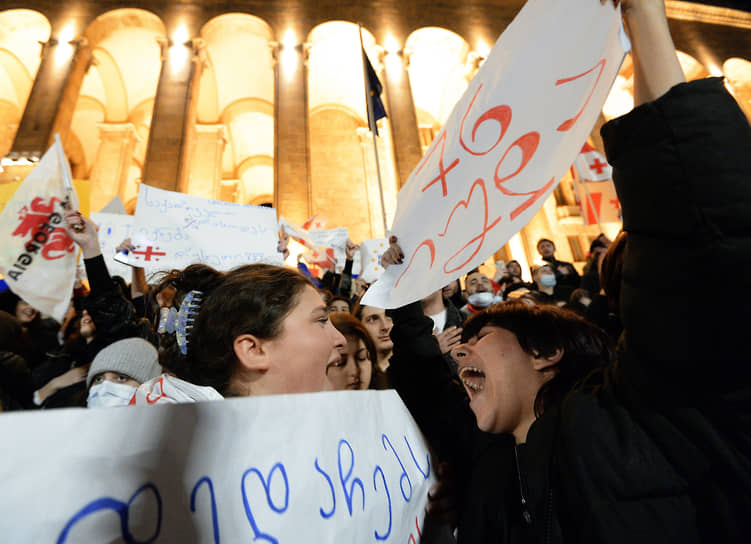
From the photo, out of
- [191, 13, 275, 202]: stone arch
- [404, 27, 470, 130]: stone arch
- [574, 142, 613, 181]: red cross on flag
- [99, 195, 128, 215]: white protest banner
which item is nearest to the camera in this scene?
[99, 195, 128, 215]: white protest banner

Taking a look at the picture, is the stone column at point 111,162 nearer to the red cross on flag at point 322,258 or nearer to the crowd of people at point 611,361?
the red cross on flag at point 322,258

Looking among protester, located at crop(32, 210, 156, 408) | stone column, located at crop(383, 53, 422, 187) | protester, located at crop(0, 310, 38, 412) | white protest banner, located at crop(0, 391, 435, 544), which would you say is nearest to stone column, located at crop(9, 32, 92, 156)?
stone column, located at crop(383, 53, 422, 187)

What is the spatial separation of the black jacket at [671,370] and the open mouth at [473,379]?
59cm

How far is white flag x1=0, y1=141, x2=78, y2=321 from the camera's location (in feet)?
9.20

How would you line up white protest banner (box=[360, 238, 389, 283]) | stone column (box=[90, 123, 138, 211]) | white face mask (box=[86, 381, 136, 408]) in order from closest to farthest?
white face mask (box=[86, 381, 136, 408]) < white protest banner (box=[360, 238, 389, 283]) < stone column (box=[90, 123, 138, 211])

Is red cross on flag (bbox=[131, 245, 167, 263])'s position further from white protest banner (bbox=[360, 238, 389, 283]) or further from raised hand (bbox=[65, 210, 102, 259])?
white protest banner (bbox=[360, 238, 389, 283])

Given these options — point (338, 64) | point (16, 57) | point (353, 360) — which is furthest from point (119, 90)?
point (353, 360)

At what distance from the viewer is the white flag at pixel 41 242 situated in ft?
9.20

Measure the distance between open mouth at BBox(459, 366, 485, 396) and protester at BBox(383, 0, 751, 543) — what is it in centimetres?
50

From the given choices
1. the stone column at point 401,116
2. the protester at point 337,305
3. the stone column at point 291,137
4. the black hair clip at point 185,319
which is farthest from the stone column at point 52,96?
the black hair clip at point 185,319

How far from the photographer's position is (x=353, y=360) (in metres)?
2.23

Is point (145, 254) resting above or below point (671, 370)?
above

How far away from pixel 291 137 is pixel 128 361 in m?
9.84

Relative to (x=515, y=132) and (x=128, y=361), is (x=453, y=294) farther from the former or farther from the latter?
(x=515, y=132)
